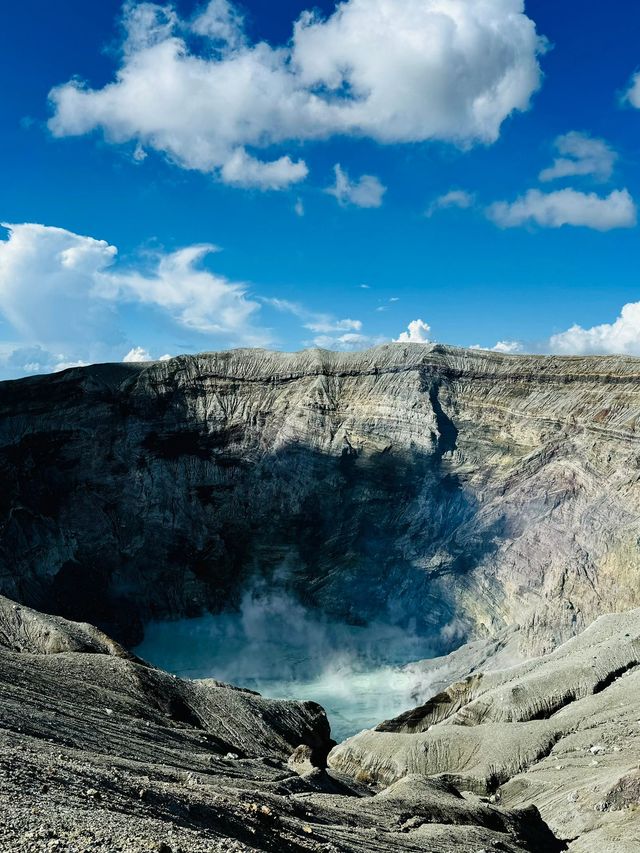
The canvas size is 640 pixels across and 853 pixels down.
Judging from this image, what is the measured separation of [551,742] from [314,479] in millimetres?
43750

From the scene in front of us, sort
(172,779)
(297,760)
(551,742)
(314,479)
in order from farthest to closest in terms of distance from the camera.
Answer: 1. (314,479)
2. (551,742)
3. (297,760)
4. (172,779)

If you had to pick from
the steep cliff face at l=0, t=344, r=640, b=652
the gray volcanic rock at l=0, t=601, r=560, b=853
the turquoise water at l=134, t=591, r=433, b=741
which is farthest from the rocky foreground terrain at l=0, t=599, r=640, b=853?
the steep cliff face at l=0, t=344, r=640, b=652

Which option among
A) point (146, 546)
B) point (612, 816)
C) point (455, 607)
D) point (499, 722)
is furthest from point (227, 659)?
point (612, 816)

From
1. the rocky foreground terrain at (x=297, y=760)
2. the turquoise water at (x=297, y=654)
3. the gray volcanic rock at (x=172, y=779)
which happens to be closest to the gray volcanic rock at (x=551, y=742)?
the rocky foreground terrain at (x=297, y=760)

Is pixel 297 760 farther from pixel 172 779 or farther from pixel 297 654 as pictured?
pixel 297 654

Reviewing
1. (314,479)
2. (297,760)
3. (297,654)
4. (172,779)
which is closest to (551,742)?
(297,760)

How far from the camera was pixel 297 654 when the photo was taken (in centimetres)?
7112

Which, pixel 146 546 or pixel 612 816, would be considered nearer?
pixel 612 816

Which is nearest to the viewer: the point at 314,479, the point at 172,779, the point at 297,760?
the point at 172,779

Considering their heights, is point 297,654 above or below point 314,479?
below

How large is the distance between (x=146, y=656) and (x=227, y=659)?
25.2 ft

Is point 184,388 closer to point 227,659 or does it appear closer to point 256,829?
point 227,659

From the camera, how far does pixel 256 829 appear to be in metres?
18.2

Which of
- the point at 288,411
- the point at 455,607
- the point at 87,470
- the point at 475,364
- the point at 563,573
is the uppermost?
the point at 475,364
